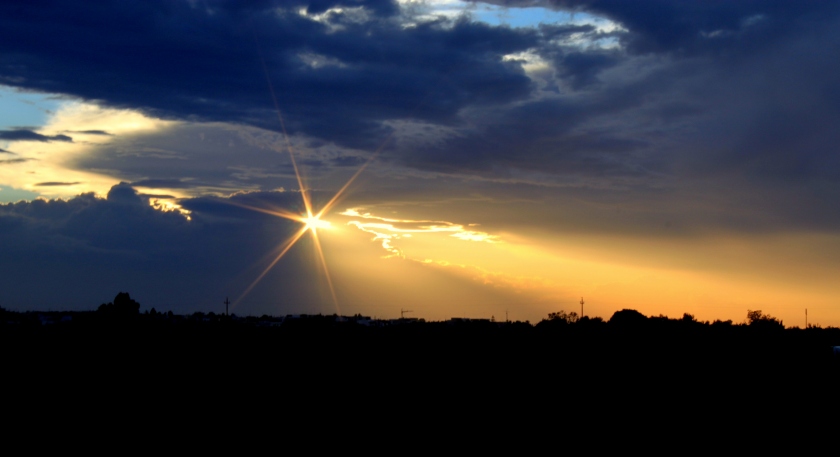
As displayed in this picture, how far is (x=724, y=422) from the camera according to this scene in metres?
29.5

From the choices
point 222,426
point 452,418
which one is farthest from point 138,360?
point 452,418

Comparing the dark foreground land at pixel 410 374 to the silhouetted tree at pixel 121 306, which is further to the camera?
the silhouetted tree at pixel 121 306

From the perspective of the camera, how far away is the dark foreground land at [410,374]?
3091cm

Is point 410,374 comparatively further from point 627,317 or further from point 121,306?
point 627,317

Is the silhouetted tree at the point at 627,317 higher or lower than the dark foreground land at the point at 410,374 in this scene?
higher

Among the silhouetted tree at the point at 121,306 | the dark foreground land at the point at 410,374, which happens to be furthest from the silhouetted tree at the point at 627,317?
the silhouetted tree at the point at 121,306

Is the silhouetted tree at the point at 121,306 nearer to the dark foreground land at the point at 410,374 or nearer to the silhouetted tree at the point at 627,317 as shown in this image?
the dark foreground land at the point at 410,374

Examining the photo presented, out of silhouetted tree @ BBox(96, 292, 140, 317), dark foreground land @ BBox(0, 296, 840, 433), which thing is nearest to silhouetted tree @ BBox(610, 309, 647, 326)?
dark foreground land @ BBox(0, 296, 840, 433)

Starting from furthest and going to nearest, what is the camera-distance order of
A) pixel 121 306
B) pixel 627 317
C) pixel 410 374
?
pixel 627 317 < pixel 121 306 < pixel 410 374

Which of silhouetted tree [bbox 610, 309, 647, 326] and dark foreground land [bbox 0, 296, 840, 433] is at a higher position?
silhouetted tree [bbox 610, 309, 647, 326]

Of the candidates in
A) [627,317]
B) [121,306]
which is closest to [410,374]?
[121,306]

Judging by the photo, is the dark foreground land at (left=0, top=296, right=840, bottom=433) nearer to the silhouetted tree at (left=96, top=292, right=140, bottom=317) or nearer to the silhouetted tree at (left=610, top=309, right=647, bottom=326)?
the silhouetted tree at (left=96, top=292, right=140, bottom=317)

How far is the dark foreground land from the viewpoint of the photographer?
30906 millimetres

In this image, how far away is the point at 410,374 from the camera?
3925 centimetres
